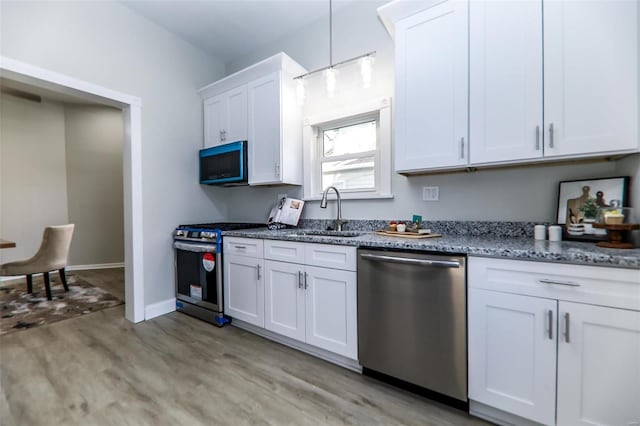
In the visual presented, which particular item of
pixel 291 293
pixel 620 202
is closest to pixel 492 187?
pixel 620 202

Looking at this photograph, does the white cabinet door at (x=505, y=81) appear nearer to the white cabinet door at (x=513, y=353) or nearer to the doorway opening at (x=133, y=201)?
the white cabinet door at (x=513, y=353)

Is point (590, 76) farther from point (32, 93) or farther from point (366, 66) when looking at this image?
point (32, 93)

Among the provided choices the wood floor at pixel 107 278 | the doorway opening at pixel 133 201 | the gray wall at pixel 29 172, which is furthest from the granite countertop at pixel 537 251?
the gray wall at pixel 29 172

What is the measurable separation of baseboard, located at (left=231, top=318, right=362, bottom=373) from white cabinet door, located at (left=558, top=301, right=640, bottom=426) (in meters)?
1.10

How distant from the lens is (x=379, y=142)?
96.9 inches

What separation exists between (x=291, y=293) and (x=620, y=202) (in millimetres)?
2076

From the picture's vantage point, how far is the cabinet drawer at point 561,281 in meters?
1.09

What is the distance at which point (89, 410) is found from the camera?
1.50m

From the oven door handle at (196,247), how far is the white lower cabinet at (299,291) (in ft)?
0.56

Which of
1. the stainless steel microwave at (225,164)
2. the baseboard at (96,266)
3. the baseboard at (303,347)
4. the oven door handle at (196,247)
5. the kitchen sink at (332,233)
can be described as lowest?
the baseboard at (303,347)

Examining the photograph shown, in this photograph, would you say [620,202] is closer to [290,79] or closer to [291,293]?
[291,293]

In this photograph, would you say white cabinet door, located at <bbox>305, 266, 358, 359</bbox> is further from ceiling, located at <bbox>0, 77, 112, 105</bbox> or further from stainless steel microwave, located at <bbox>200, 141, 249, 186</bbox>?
ceiling, located at <bbox>0, 77, 112, 105</bbox>

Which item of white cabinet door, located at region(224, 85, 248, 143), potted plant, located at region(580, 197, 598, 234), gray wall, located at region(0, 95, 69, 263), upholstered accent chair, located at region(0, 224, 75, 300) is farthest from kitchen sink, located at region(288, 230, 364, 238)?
gray wall, located at region(0, 95, 69, 263)

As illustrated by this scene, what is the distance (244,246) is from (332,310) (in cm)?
100
